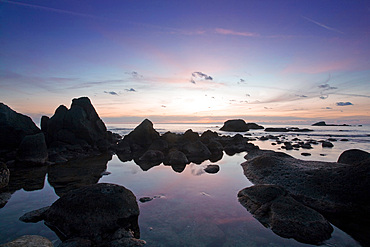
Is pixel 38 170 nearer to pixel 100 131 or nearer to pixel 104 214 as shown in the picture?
pixel 104 214

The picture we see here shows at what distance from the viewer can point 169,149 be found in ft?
92.2

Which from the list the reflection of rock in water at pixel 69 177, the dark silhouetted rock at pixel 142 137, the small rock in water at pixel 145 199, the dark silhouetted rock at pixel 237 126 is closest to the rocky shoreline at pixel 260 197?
the reflection of rock in water at pixel 69 177

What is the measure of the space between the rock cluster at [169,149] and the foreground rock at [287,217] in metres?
8.42

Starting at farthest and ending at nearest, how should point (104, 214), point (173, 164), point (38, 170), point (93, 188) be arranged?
1. point (173, 164)
2. point (38, 170)
3. point (93, 188)
4. point (104, 214)

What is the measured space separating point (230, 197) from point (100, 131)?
89.3 feet

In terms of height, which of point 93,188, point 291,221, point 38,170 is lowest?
point 38,170

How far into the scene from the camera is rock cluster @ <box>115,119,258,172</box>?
19.6m

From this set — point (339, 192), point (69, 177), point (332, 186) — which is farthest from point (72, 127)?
point (339, 192)

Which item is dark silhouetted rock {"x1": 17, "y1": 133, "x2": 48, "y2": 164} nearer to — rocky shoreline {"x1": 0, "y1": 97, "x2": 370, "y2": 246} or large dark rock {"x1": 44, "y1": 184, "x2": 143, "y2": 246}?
rocky shoreline {"x1": 0, "y1": 97, "x2": 370, "y2": 246}

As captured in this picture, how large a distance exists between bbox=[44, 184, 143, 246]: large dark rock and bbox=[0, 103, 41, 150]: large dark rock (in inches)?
734

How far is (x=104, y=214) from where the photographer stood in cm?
666

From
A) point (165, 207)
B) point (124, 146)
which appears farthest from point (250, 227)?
point (124, 146)

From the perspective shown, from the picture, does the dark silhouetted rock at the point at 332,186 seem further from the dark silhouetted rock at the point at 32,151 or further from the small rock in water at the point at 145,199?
the dark silhouetted rock at the point at 32,151

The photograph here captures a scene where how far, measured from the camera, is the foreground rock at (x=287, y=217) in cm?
629
